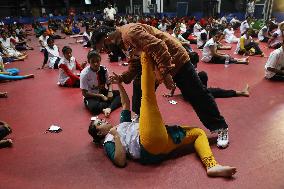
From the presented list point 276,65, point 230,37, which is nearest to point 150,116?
point 276,65

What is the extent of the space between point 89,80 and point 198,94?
2019 millimetres

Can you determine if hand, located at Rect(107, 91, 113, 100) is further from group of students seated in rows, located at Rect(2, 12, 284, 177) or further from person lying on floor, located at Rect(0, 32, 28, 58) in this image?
person lying on floor, located at Rect(0, 32, 28, 58)

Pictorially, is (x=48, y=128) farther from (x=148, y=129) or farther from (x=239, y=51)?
(x=239, y=51)

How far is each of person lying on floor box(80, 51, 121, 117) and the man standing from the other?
4.13 feet

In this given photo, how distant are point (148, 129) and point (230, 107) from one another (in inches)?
84.2

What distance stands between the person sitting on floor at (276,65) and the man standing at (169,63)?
2790mm

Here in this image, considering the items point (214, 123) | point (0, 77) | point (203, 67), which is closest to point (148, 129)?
point (214, 123)

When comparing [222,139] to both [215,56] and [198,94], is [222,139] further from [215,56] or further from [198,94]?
[215,56]

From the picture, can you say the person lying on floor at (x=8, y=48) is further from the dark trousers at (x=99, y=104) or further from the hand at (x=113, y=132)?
the hand at (x=113, y=132)

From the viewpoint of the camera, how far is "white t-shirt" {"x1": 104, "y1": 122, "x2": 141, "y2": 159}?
288 centimetres

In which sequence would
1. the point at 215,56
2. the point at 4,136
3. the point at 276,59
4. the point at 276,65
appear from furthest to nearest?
1. the point at 215,56
2. the point at 276,65
3. the point at 276,59
4. the point at 4,136

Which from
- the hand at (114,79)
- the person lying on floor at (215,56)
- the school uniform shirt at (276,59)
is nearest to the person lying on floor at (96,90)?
the hand at (114,79)

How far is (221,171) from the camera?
2602mm

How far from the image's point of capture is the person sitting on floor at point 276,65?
17.0 ft
